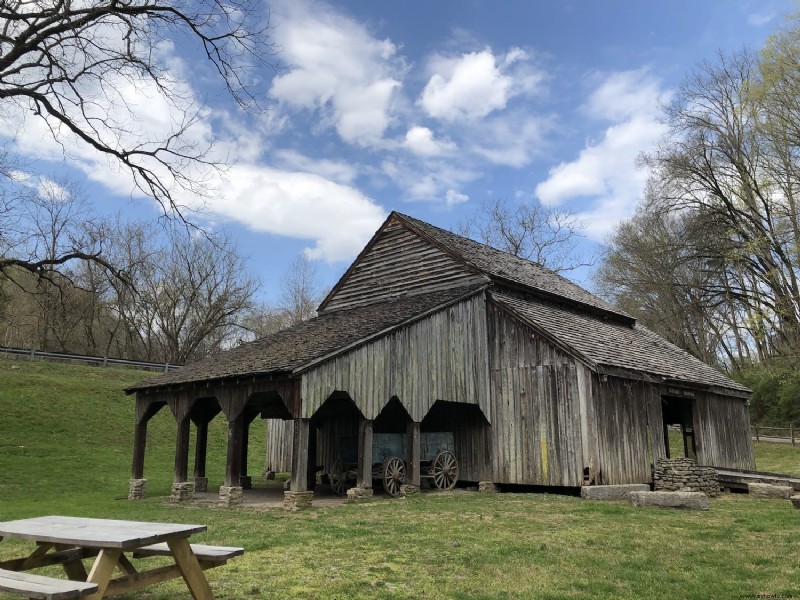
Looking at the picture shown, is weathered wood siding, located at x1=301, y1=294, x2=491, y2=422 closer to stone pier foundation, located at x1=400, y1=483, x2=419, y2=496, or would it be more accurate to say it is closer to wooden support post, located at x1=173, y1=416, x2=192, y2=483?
stone pier foundation, located at x1=400, y1=483, x2=419, y2=496

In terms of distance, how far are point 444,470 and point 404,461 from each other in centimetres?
115

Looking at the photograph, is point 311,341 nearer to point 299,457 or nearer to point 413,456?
point 299,457

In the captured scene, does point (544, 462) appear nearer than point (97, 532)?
No

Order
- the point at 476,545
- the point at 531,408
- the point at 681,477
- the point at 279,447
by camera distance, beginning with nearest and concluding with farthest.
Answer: the point at 476,545 < the point at 681,477 < the point at 531,408 < the point at 279,447

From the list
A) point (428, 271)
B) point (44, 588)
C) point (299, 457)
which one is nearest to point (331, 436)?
point (428, 271)

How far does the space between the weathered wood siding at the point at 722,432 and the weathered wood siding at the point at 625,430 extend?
329cm

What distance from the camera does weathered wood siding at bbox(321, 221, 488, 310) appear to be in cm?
→ 1962

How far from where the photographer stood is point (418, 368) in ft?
52.8

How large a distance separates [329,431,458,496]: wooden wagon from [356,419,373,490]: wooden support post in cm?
108

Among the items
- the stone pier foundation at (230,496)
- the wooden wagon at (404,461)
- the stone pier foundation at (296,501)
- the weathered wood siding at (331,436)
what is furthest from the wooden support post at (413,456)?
the stone pier foundation at (230,496)

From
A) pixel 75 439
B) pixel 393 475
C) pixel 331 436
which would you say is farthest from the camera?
pixel 75 439

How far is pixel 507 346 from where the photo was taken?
17391 millimetres

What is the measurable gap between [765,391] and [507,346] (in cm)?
2699

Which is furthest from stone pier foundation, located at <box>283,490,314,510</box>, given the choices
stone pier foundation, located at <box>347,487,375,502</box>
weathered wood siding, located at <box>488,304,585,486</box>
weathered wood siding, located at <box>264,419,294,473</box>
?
weathered wood siding, located at <box>264,419,294,473</box>
